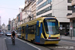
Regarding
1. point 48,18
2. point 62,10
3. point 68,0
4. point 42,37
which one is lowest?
point 42,37

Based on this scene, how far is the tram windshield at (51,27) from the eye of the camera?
48.6 ft

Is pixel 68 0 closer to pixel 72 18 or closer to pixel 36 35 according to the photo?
pixel 72 18

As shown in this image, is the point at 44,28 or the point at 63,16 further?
the point at 63,16

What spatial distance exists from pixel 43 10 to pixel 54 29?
47245 millimetres

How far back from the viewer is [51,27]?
49.0 ft

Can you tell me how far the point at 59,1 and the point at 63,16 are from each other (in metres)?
5.40

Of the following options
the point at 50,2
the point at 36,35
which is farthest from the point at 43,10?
the point at 36,35

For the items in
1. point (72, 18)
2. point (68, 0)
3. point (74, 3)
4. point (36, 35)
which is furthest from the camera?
point (68, 0)

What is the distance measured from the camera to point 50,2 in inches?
2163

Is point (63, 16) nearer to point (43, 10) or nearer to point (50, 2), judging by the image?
point (50, 2)

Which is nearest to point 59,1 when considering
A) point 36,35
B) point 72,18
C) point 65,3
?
point 65,3

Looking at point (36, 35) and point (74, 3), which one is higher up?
point (74, 3)

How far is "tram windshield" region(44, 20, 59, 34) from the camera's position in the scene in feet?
48.6

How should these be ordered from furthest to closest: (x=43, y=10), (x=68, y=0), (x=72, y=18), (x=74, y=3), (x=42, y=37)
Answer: (x=43, y=10)
(x=68, y=0)
(x=72, y=18)
(x=74, y=3)
(x=42, y=37)
